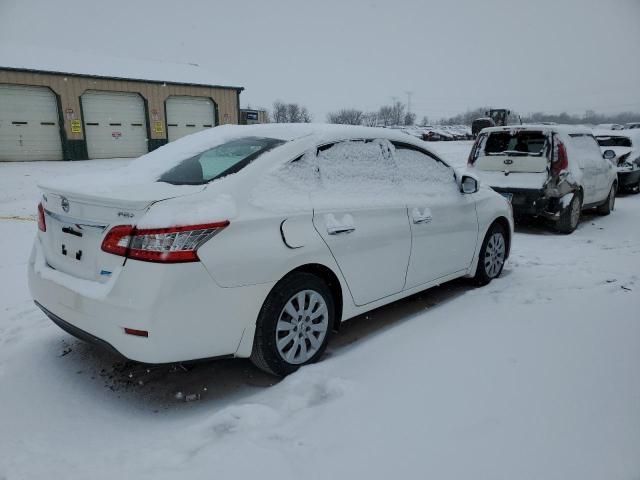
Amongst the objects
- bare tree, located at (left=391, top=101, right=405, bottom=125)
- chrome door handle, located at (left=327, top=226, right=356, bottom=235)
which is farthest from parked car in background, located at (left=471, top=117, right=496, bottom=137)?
Answer: bare tree, located at (left=391, top=101, right=405, bottom=125)

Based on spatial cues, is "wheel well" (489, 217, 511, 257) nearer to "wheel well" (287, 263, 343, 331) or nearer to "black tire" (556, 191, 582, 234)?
"wheel well" (287, 263, 343, 331)

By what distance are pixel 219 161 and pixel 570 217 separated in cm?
644

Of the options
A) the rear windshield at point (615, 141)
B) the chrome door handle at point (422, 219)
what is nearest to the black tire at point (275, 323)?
the chrome door handle at point (422, 219)

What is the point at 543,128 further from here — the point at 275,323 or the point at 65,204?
the point at 65,204

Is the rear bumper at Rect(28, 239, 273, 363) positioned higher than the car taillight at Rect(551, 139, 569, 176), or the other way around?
the car taillight at Rect(551, 139, 569, 176)

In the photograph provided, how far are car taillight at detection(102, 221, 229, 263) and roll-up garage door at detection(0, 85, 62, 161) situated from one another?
21291 mm

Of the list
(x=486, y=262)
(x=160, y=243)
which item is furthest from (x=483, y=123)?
(x=160, y=243)

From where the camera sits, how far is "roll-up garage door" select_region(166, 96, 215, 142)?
78.6 feet

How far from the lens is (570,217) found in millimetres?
7426

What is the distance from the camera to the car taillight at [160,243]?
234cm

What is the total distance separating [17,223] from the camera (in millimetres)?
7727

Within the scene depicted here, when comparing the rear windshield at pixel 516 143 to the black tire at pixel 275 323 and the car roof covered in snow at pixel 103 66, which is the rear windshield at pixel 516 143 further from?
the car roof covered in snow at pixel 103 66

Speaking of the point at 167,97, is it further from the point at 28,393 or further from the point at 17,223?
the point at 28,393

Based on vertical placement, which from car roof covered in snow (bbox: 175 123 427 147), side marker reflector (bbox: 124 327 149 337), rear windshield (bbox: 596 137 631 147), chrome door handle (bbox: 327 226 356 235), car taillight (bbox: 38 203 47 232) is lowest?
side marker reflector (bbox: 124 327 149 337)
